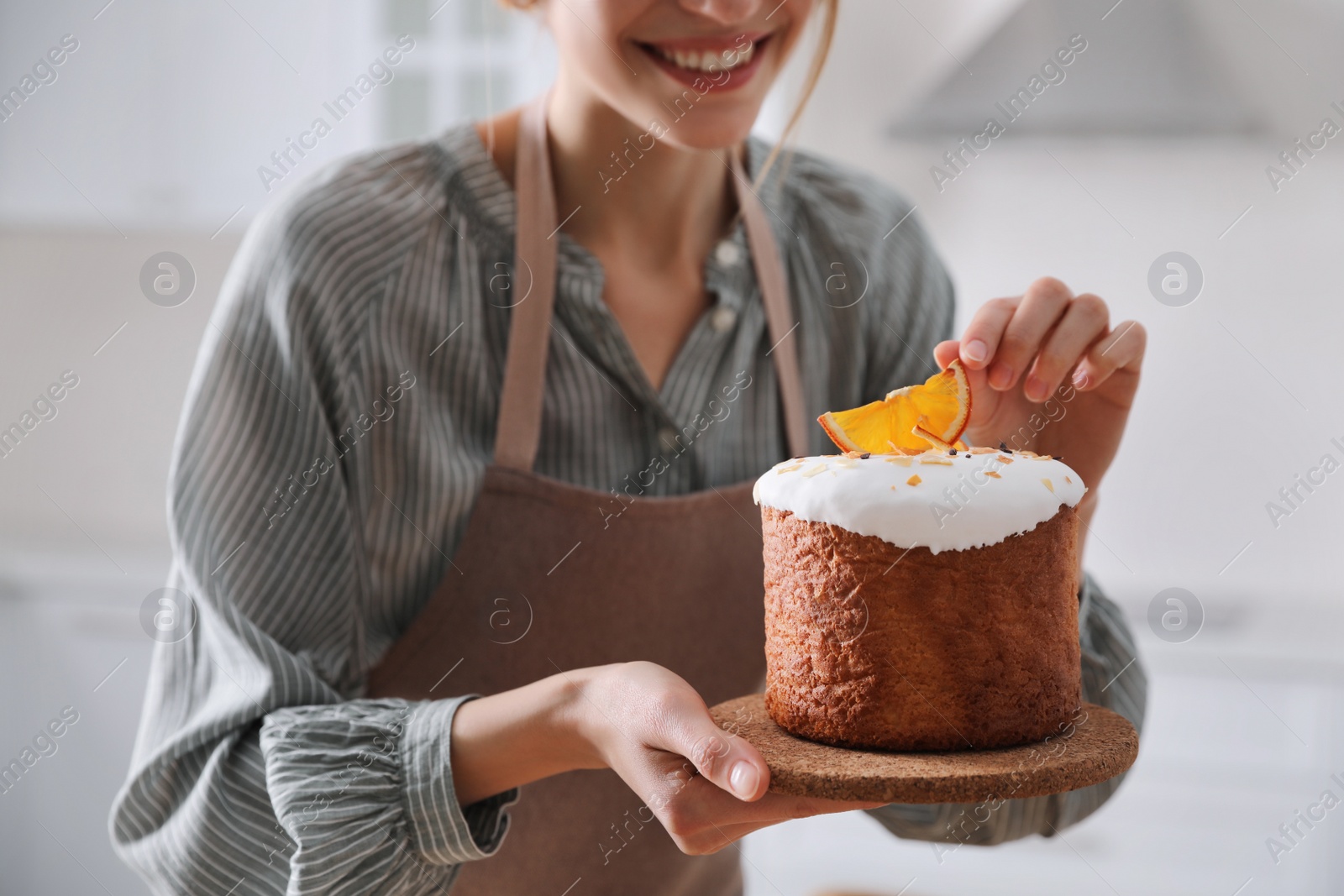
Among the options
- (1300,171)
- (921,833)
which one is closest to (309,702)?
(921,833)

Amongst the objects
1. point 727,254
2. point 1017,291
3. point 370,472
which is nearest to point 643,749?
point 370,472

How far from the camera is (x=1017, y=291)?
260cm

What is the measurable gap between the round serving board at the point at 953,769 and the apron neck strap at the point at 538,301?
1.44 ft

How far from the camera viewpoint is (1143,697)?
3.43 ft

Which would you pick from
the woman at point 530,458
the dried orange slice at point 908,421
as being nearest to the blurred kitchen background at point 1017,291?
the woman at point 530,458

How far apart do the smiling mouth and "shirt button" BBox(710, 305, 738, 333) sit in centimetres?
27

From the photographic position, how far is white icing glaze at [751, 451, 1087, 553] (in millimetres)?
712

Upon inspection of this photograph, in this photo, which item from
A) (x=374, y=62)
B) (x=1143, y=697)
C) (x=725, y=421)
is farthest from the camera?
(x=374, y=62)

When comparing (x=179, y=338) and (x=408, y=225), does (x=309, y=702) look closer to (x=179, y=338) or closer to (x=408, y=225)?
(x=408, y=225)

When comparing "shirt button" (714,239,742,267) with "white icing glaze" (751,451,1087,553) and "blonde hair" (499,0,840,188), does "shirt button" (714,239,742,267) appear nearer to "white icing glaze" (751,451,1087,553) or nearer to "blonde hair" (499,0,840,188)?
"blonde hair" (499,0,840,188)

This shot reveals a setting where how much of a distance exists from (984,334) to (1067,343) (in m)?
0.07

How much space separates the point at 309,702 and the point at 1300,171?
2.41m

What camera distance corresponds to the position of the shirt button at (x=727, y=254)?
3.86ft

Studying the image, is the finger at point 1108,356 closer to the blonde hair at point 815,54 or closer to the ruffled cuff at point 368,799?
the blonde hair at point 815,54
